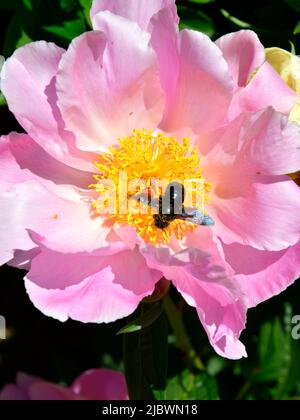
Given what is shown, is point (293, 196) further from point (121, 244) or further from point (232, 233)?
point (121, 244)

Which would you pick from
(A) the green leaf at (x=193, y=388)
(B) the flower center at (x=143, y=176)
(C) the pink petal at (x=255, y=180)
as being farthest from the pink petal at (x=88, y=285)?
(A) the green leaf at (x=193, y=388)

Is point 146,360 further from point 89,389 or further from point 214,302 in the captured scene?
point 89,389

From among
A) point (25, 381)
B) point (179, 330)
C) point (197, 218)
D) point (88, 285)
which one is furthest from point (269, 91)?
point (25, 381)

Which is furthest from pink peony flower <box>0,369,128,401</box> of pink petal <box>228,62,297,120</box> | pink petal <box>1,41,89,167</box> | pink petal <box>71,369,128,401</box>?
pink petal <box>228,62,297,120</box>

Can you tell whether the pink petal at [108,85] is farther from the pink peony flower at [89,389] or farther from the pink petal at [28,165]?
the pink peony flower at [89,389]
